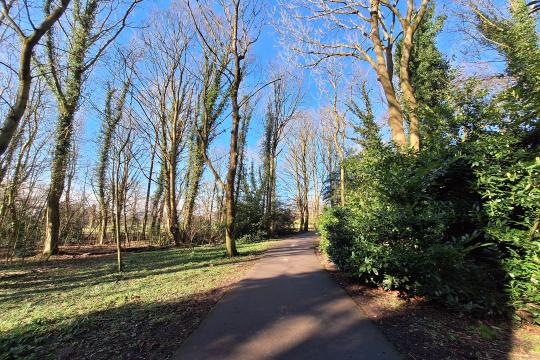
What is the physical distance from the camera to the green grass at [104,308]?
3.43m

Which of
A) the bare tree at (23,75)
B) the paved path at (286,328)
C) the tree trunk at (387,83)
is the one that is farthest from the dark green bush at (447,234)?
the bare tree at (23,75)

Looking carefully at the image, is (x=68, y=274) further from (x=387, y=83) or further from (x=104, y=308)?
(x=387, y=83)

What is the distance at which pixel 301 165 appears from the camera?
117ft

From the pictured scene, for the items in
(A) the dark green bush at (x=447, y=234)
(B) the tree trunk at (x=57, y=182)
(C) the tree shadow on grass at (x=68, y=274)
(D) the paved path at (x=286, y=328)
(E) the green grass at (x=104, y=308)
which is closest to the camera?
(D) the paved path at (x=286, y=328)

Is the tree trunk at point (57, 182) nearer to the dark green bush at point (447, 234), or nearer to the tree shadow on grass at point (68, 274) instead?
the tree shadow on grass at point (68, 274)

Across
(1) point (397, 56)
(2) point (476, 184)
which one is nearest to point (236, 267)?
(2) point (476, 184)

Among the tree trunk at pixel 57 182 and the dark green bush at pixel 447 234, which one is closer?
the dark green bush at pixel 447 234

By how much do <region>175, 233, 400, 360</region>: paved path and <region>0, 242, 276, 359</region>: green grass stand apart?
1.22 feet

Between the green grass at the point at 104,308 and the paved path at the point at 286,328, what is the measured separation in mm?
371

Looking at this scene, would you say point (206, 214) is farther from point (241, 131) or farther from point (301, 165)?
point (301, 165)

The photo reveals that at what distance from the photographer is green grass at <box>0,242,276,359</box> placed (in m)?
3.43

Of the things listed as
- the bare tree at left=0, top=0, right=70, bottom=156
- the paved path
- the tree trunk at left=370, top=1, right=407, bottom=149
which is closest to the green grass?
Answer: the paved path

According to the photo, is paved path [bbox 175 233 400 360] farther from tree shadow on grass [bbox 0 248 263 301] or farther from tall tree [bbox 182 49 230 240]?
tall tree [bbox 182 49 230 240]

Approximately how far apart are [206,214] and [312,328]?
2015 centimetres
